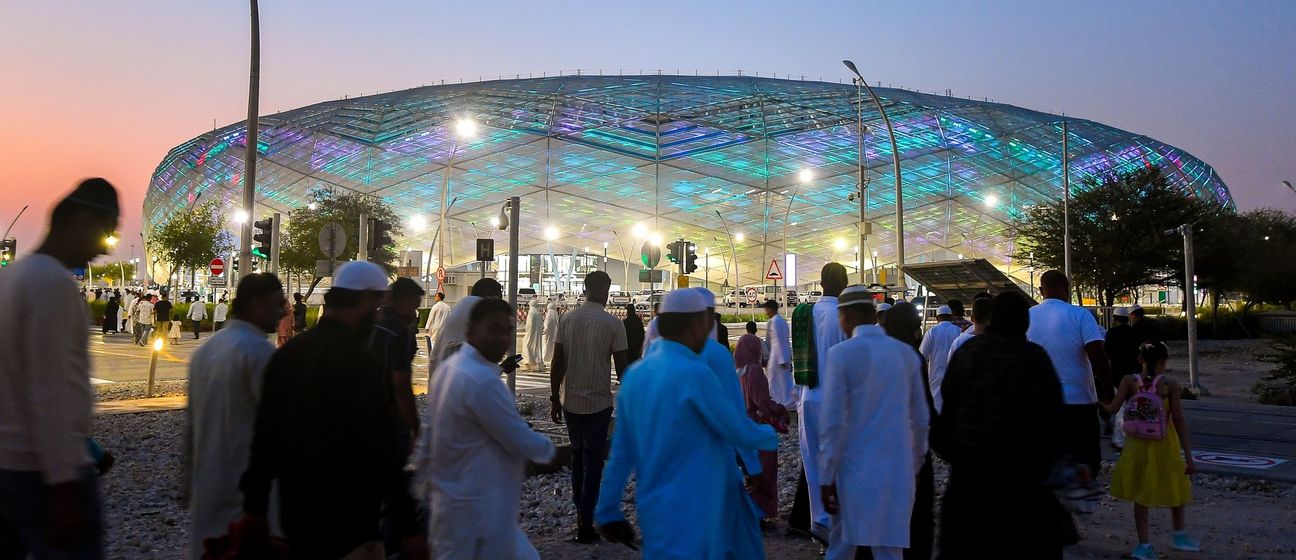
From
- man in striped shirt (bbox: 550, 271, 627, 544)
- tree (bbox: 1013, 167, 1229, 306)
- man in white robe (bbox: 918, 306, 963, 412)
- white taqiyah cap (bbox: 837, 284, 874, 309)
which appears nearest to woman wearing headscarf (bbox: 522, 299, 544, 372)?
man in white robe (bbox: 918, 306, 963, 412)

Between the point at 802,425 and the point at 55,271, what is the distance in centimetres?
444

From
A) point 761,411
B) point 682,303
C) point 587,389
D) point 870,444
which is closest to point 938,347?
point 761,411

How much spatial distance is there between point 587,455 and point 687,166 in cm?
5888

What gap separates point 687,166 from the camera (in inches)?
2537

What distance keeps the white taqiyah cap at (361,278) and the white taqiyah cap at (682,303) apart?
3.30 feet

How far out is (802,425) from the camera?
20.7 feet

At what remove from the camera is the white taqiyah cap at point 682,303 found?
3.71 meters

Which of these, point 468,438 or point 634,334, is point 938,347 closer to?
point 634,334

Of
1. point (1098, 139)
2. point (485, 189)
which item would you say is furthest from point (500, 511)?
point (1098, 139)

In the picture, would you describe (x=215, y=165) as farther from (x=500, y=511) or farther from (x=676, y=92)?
(x=500, y=511)

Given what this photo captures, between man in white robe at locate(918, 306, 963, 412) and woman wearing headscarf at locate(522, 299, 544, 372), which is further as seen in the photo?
woman wearing headscarf at locate(522, 299, 544, 372)

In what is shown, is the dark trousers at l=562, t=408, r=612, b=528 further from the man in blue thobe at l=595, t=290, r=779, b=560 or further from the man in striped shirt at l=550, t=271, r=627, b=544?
the man in blue thobe at l=595, t=290, r=779, b=560

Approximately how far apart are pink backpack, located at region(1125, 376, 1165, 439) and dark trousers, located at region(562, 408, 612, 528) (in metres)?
3.11

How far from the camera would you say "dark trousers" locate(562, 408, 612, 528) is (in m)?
6.16
